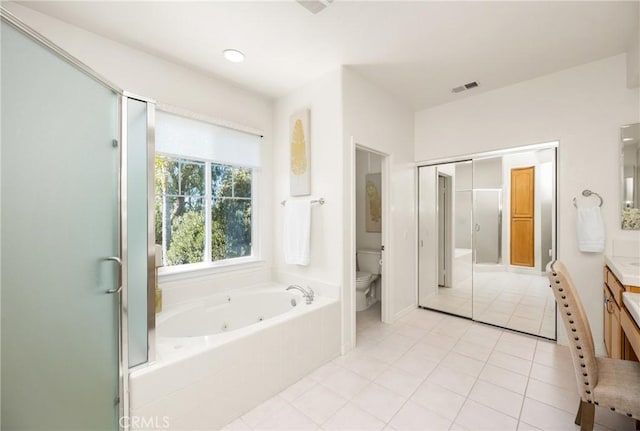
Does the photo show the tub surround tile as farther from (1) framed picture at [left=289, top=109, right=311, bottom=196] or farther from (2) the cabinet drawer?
(1) framed picture at [left=289, top=109, right=311, bottom=196]

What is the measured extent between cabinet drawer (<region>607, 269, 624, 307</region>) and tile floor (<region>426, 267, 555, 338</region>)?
0.81m

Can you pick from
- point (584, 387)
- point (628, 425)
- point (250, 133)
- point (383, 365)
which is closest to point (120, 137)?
point (250, 133)

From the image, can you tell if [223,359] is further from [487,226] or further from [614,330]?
[487,226]

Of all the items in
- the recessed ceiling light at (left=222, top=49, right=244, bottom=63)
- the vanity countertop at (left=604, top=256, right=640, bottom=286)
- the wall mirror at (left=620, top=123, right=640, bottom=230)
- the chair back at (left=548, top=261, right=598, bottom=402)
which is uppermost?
the recessed ceiling light at (left=222, top=49, right=244, bottom=63)

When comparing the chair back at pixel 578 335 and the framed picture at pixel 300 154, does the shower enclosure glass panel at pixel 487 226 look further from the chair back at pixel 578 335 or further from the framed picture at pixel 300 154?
the framed picture at pixel 300 154

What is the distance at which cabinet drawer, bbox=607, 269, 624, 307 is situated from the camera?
5.52 feet

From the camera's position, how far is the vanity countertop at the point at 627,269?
154 centimetres

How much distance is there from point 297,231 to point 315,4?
1.86m

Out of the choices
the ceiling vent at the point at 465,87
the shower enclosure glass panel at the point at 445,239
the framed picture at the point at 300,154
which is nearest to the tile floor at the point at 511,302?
the shower enclosure glass panel at the point at 445,239

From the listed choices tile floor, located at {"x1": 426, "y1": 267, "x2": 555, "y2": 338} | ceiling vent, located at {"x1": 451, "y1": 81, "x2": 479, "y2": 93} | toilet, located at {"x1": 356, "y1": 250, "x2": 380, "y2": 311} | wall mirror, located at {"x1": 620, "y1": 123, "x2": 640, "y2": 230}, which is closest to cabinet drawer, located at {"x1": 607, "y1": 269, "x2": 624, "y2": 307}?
wall mirror, located at {"x1": 620, "y1": 123, "x2": 640, "y2": 230}

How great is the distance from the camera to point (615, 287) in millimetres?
1836

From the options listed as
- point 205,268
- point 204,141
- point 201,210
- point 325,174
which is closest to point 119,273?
point 205,268

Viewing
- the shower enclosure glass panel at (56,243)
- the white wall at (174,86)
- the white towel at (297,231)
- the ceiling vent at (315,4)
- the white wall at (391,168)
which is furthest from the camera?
the white towel at (297,231)

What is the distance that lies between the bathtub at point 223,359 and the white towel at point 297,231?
0.40m
